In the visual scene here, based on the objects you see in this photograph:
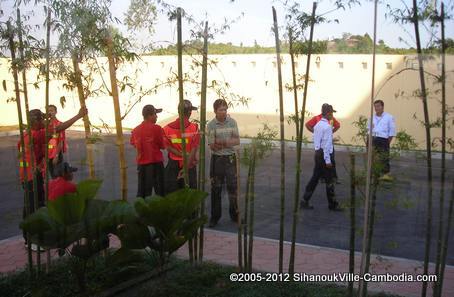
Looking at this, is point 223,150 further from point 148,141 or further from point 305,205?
→ point 305,205

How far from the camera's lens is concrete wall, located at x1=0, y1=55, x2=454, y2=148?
181 inches

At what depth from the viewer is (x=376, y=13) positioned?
3.18 meters

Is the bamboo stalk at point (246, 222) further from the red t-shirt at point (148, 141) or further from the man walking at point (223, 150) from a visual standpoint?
the red t-shirt at point (148, 141)

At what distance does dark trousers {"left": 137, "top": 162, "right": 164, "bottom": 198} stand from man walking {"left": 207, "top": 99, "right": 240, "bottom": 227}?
2.05ft

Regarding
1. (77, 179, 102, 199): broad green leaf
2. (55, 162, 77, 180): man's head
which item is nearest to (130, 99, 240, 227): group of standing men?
(55, 162, 77, 180): man's head

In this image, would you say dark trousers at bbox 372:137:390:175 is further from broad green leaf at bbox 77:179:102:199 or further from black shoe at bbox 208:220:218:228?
black shoe at bbox 208:220:218:228

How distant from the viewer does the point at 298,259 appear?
4969mm

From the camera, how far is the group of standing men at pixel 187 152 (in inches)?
189

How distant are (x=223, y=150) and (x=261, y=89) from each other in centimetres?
574

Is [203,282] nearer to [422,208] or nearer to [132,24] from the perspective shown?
[422,208]

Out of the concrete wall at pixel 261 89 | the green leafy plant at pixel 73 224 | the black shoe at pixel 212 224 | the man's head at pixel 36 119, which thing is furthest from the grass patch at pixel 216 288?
the man's head at pixel 36 119

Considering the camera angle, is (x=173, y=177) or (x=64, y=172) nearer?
(x=64, y=172)

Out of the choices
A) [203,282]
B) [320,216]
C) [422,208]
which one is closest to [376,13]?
[422,208]

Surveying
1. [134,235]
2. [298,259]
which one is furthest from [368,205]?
[298,259]
